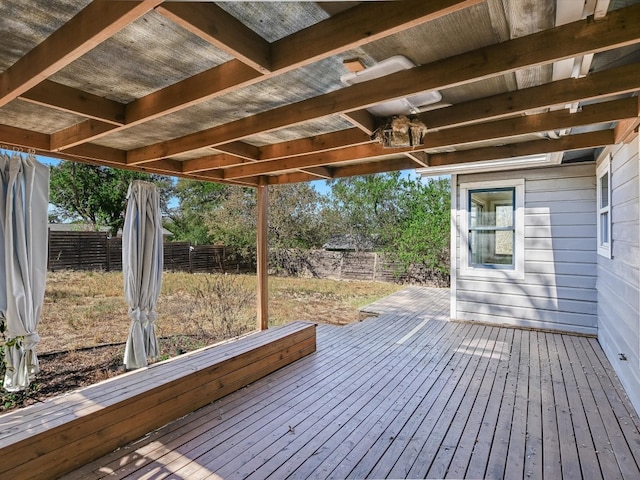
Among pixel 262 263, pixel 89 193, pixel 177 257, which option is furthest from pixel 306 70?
pixel 89 193

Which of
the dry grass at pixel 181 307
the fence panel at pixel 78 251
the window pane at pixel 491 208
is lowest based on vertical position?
the dry grass at pixel 181 307

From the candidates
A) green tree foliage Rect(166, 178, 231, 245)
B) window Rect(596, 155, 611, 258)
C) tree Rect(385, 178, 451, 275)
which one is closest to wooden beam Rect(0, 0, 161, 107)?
window Rect(596, 155, 611, 258)

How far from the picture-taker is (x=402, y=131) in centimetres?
248

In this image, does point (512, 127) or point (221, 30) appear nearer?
point (221, 30)

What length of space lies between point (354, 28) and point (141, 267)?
3.08 metres

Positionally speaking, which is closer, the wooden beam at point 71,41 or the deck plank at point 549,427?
A: the wooden beam at point 71,41

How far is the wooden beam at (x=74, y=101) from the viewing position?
1903 mm

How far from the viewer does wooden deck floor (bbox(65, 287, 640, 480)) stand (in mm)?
2074

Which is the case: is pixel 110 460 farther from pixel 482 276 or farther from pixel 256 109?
pixel 482 276

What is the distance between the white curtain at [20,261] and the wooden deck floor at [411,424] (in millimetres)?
1106

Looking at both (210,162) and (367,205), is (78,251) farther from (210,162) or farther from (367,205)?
(367,205)

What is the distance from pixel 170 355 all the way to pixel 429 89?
4310 millimetres

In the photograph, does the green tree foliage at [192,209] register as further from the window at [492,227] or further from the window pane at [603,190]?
the window pane at [603,190]

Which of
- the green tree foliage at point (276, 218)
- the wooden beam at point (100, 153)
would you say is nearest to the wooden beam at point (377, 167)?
the wooden beam at point (100, 153)
